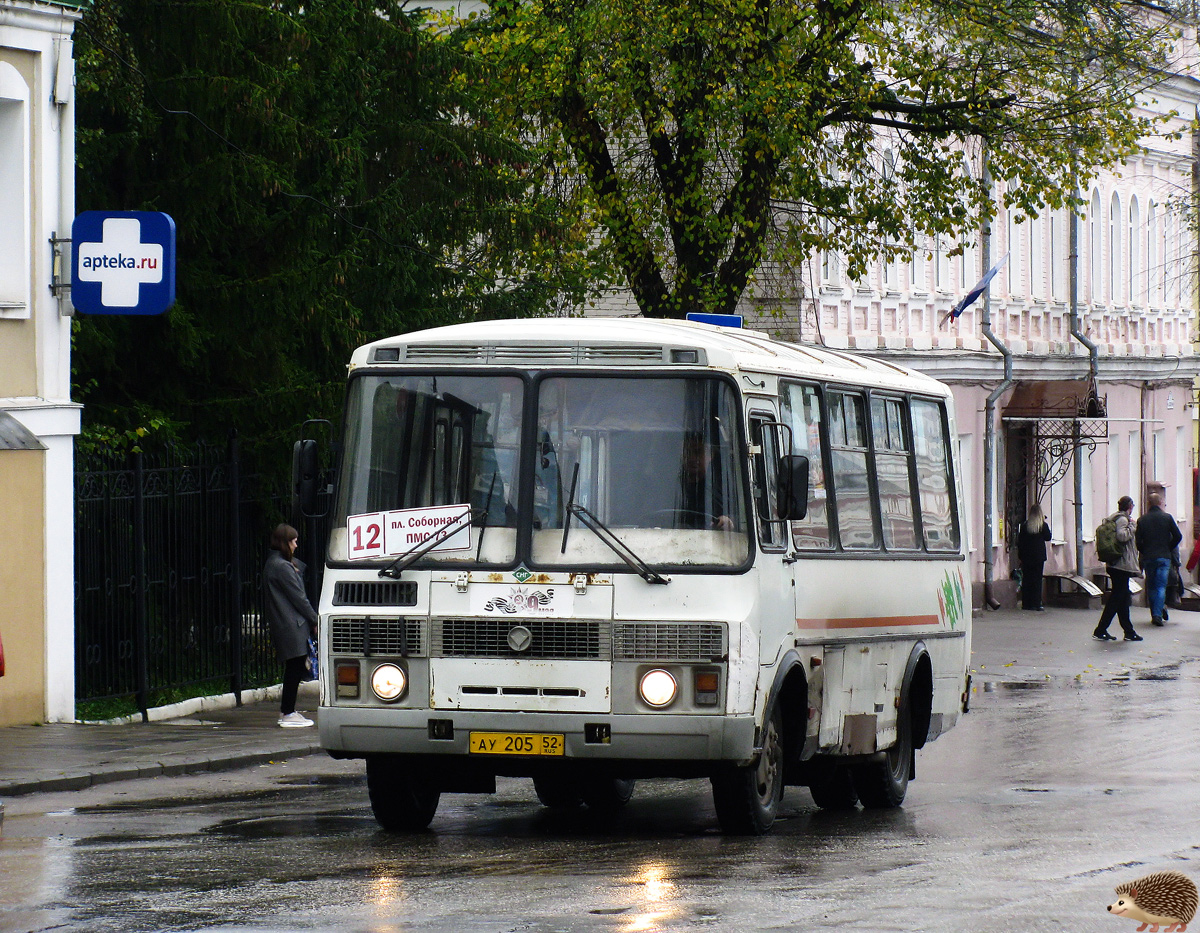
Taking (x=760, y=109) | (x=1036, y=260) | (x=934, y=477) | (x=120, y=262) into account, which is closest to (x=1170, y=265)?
(x=1036, y=260)

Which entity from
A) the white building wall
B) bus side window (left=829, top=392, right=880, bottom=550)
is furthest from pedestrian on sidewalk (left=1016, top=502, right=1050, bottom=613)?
bus side window (left=829, top=392, right=880, bottom=550)

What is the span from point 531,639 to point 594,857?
117 cm

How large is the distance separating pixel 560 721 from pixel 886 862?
5.83ft

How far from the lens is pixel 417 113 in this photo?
86.0 ft

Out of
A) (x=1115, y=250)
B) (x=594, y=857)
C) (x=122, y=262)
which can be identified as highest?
(x=1115, y=250)

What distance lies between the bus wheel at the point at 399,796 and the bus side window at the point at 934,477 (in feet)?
14.3

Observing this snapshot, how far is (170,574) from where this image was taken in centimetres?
1997

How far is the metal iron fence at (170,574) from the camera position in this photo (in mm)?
19219

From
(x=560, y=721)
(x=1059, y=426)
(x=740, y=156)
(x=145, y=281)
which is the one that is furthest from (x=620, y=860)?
(x=1059, y=426)

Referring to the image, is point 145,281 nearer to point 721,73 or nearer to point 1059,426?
point 721,73

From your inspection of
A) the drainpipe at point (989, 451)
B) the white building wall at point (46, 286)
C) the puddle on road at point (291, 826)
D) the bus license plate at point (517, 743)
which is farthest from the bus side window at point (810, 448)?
the drainpipe at point (989, 451)

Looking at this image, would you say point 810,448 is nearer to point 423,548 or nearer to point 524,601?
point 524,601

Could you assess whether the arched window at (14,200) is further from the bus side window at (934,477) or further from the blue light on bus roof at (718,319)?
the bus side window at (934,477)

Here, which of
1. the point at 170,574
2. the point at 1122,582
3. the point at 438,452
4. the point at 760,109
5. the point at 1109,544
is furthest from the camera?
the point at 1122,582
